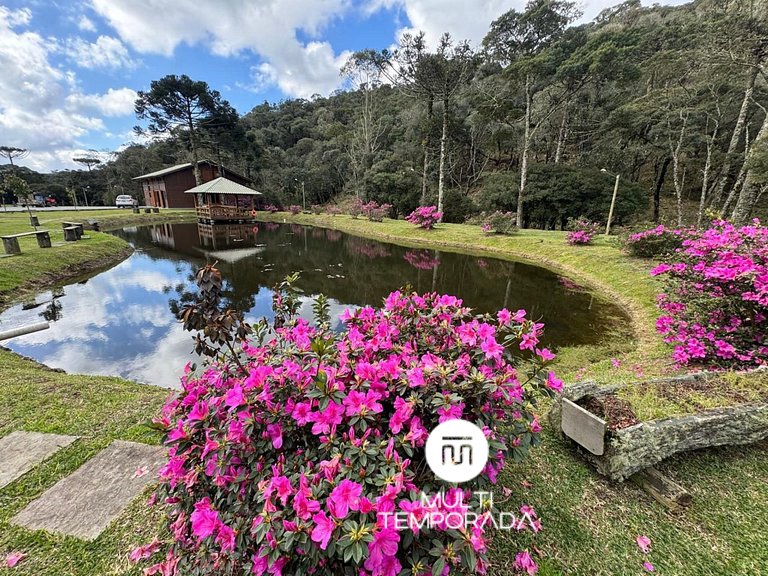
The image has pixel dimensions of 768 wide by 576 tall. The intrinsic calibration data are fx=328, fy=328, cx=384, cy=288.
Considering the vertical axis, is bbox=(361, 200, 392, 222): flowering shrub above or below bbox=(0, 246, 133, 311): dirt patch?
above

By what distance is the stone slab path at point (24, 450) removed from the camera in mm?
2162

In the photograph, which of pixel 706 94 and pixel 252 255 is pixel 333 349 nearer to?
pixel 252 255

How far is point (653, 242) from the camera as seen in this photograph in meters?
9.27

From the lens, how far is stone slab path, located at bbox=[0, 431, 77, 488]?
Result: 2.16 metres

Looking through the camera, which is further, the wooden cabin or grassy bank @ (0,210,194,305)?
the wooden cabin

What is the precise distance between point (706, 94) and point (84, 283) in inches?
989

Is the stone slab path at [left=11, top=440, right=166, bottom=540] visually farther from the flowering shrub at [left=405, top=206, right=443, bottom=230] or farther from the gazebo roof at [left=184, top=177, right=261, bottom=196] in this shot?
the gazebo roof at [left=184, top=177, right=261, bottom=196]

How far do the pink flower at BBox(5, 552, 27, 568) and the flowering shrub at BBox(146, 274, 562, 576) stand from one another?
73 centimetres

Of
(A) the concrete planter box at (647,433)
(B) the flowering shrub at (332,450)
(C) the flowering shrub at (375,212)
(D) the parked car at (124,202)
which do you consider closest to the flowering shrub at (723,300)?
(A) the concrete planter box at (647,433)

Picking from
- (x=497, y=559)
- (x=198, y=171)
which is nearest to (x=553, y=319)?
(x=497, y=559)

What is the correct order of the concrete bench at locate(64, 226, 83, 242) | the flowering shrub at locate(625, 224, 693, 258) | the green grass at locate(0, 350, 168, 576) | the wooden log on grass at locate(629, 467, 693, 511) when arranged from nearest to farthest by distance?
the green grass at locate(0, 350, 168, 576)
the wooden log on grass at locate(629, 467, 693, 511)
the flowering shrub at locate(625, 224, 693, 258)
the concrete bench at locate(64, 226, 83, 242)

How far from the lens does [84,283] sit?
339 inches

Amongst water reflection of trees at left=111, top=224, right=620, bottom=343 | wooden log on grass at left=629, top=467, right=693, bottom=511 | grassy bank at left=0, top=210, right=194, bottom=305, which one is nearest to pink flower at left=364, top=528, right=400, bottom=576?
wooden log on grass at left=629, top=467, right=693, bottom=511

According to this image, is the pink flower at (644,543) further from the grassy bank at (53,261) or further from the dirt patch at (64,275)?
the grassy bank at (53,261)
